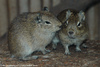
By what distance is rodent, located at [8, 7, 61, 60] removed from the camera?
21.9 ft

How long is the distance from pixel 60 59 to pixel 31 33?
3.63 ft

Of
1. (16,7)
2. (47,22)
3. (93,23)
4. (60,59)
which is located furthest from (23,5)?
(93,23)

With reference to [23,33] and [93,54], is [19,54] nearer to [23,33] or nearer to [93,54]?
[23,33]

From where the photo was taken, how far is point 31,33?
6.80 meters

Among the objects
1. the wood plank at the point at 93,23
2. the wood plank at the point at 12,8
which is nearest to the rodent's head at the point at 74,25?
the wood plank at the point at 12,8

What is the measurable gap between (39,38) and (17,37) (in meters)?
0.64

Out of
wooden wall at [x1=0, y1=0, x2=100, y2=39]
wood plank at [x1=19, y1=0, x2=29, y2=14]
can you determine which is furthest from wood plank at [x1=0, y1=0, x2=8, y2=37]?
wood plank at [x1=19, y1=0, x2=29, y2=14]

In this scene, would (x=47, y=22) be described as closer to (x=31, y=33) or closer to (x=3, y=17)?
(x=31, y=33)

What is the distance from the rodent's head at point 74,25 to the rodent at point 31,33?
367mm

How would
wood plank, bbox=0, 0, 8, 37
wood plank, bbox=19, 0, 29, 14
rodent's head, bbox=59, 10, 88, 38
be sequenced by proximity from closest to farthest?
rodent's head, bbox=59, 10, 88, 38 < wood plank, bbox=0, 0, 8, 37 < wood plank, bbox=19, 0, 29, 14

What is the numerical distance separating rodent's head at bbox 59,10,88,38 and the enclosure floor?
649 mm

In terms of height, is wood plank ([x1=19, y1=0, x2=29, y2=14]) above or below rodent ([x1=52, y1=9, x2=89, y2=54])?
above

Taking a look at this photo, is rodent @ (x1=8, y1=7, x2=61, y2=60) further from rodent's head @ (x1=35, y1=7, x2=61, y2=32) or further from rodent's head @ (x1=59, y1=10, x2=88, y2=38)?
rodent's head @ (x1=59, y1=10, x2=88, y2=38)

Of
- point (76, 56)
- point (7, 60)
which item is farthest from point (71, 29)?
point (7, 60)
